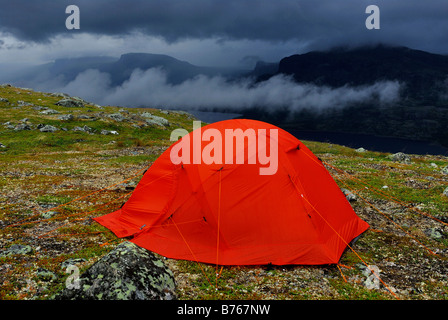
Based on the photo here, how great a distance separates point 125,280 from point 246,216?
467cm

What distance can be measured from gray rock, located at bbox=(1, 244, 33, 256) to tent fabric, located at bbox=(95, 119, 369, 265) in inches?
118

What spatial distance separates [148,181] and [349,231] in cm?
879

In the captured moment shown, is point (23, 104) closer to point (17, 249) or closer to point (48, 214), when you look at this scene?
point (48, 214)

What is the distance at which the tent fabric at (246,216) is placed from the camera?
10125mm

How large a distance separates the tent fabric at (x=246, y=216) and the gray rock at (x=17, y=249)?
9.81ft

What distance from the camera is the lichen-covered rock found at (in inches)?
269

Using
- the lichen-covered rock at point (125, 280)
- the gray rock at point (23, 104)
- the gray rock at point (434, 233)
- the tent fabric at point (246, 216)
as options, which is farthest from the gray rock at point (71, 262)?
the gray rock at point (23, 104)

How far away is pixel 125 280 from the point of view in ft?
23.2

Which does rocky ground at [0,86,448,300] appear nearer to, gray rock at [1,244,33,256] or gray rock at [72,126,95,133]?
gray rock at [1,244,33,256]

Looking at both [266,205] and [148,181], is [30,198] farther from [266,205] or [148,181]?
[266,205]

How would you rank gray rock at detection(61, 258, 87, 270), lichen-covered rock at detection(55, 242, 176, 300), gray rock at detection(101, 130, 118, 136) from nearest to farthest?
lichen-covered rock at detection(55, 242, 176, 300) < gray rock at detection(61, 258, 87, 270) < gray rock at detection(101, 130, 118, 136)

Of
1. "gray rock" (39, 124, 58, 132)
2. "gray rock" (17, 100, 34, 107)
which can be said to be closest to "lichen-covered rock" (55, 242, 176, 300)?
"gray rock" (39, 124, 58, 132)

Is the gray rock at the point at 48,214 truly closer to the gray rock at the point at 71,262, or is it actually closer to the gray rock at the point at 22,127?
the gray rock at the point at 71,262
